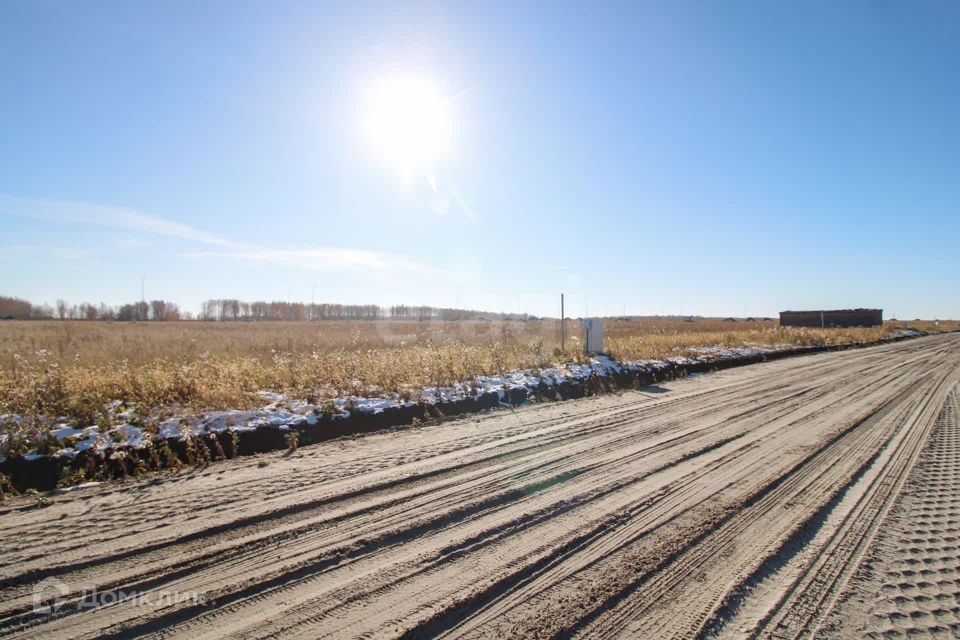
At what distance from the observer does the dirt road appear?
8.93ft

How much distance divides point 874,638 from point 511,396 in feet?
23.9

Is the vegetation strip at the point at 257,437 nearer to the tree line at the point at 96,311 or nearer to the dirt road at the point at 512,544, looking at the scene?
the dirt road at the point at 512,544

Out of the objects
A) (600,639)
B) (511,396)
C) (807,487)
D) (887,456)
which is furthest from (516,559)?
(511,396)

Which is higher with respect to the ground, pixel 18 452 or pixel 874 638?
pixel 18 452

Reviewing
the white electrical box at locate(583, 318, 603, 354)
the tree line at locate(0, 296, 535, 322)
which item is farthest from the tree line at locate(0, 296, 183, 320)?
the white electrical box at locate(583, 318, 603, 354)

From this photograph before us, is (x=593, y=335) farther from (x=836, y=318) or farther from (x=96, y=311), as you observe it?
(x=96, y=311)

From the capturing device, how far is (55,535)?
3699 mm

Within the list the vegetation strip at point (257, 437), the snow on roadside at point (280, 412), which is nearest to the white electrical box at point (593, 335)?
the snow on roadside at point (280, 412)

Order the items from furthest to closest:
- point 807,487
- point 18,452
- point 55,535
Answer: point 18,452, point 807,487, point 55,535

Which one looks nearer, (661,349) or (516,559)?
(516,559)

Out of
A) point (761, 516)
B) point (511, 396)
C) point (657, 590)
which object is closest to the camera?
point (657, 590)

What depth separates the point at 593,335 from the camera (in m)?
15.0

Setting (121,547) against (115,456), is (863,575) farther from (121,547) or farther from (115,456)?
(115,456)

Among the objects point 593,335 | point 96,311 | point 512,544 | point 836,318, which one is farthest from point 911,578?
point 96,311
